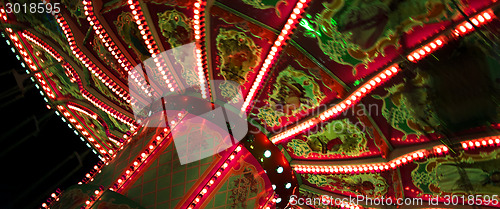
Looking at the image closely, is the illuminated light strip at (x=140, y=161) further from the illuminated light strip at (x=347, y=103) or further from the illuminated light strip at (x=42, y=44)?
the illuminated light strip at (x=42, y=44)

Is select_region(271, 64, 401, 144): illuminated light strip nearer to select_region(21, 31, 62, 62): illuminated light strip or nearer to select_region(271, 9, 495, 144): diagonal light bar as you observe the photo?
select_region(271, 9, 495, 144): diagonal light bar

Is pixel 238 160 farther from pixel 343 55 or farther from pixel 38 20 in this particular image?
pixel 38 20

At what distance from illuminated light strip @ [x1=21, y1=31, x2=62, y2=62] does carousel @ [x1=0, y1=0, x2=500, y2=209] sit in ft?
0.11

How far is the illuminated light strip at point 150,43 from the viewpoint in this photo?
4.77 meters

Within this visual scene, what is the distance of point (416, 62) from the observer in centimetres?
416

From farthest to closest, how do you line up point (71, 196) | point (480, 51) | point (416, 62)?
point (71, 196) < point (416, 62) < point (480, 51)

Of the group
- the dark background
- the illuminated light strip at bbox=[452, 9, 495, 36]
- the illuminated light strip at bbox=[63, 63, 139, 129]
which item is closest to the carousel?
the illuminated light strip at bbox=[452, 9, 495, 36]

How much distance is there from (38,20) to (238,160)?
3.55 m

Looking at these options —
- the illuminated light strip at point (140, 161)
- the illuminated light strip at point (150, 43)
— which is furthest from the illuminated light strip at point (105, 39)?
the illuminated light strip at point (140, 161)

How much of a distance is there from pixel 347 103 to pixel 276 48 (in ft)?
3.74

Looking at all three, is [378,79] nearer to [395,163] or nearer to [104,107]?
[395,163]

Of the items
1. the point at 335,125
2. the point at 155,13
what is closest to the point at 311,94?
the point at 335,125

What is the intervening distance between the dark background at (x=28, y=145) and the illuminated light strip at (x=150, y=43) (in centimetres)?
473

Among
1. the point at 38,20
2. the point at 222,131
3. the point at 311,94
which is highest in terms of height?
the point at 38,20
